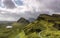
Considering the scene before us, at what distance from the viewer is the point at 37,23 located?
721 inches

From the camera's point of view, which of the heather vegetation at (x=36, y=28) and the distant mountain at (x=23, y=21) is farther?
the distant mountain at (x=23, y=21)

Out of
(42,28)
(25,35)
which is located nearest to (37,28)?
(42,28)

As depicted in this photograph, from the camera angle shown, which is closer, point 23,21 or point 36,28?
point 36,28

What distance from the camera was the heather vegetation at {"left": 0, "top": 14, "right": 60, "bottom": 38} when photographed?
16.4 meters

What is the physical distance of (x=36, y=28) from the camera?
17.5m

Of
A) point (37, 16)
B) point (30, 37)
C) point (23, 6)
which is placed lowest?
point (30, 37)

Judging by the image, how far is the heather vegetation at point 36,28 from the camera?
16406 mm

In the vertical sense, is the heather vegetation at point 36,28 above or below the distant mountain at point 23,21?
below

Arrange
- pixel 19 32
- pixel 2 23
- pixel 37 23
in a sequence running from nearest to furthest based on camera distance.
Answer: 1. pixel 19 32
2. pixel 2 23
3. pixel 37 23

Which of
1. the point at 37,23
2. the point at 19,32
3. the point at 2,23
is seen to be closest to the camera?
the point at 19,32

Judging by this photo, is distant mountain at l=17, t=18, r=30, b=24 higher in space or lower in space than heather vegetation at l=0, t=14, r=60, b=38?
higher

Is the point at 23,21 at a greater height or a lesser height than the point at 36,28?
greater

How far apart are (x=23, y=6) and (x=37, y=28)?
2.61 metres

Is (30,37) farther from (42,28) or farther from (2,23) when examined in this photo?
(2,23)
